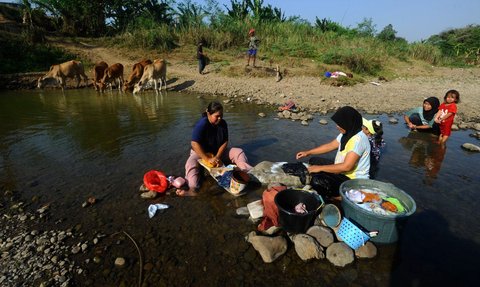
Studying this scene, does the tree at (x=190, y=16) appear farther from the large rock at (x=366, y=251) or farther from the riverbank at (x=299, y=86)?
the large rock at (x=366, y=251)

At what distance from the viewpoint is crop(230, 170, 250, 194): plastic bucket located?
480cm

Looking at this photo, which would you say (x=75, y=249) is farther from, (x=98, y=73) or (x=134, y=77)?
(x=98, y=73)

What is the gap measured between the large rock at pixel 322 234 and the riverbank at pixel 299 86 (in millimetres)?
7450

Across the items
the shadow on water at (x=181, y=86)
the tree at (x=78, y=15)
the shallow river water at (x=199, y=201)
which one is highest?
the tree at (x=78, y=15)

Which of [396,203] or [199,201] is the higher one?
[396,203]

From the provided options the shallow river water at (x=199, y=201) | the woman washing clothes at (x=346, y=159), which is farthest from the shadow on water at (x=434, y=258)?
the woman washing clothes at (x=346, y=159)

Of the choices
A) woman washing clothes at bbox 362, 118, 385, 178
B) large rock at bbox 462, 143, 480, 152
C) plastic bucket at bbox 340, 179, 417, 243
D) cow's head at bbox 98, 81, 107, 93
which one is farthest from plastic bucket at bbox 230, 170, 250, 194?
cow's head at bbox 98, 81, 107, 93

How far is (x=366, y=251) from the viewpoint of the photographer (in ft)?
11.6

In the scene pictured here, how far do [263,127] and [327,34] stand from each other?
1786cm

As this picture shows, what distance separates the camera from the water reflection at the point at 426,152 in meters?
6.15

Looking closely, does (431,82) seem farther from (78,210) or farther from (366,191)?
(78,210)

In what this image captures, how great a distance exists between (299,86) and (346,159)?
34.3 ft

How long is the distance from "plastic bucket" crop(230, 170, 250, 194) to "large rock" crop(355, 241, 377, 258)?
1972 mm

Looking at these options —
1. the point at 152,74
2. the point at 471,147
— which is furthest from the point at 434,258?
the point at 152,74
